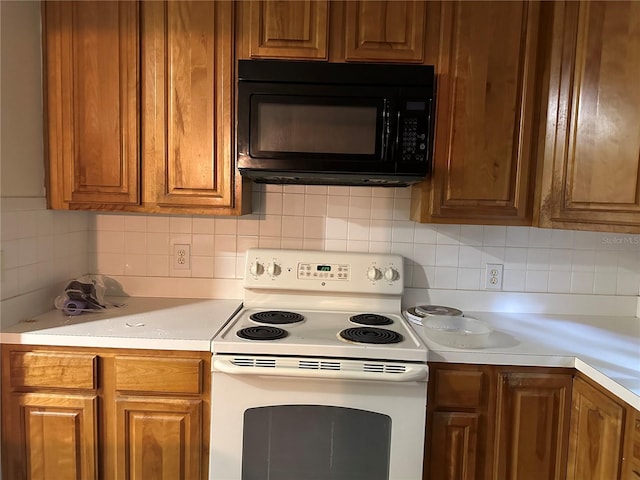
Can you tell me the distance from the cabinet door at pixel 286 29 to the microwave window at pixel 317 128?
0.22 m

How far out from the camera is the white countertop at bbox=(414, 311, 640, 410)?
1.36 meters

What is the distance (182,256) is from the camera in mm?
2080

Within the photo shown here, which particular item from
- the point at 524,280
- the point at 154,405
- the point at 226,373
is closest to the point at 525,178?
the point at 524,280

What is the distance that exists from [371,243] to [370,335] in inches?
22.4

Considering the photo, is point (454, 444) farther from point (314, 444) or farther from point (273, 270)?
point (273, 270)

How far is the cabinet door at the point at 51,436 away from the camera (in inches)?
61.2

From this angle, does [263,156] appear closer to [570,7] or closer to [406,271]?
[406,271]

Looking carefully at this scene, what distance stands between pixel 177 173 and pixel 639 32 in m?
1.67

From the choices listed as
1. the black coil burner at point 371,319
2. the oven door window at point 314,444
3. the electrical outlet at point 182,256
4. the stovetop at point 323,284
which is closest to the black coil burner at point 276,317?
the stovetop at point 323,284

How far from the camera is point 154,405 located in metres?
1.55

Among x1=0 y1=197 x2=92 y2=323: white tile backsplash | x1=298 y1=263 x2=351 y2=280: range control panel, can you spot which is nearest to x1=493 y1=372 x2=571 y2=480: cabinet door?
x1=298 y1=263 x2=351 y2=280: range control panel

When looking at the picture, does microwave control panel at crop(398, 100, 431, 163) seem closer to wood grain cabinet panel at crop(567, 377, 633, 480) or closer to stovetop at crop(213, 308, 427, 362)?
stovetop at crop(213, 308, 427, 362)

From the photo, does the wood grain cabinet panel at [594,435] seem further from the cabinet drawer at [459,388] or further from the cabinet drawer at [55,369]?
the cabinet drawer at [55,369]

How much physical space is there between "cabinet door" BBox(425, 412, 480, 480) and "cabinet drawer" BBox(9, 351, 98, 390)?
117cm
